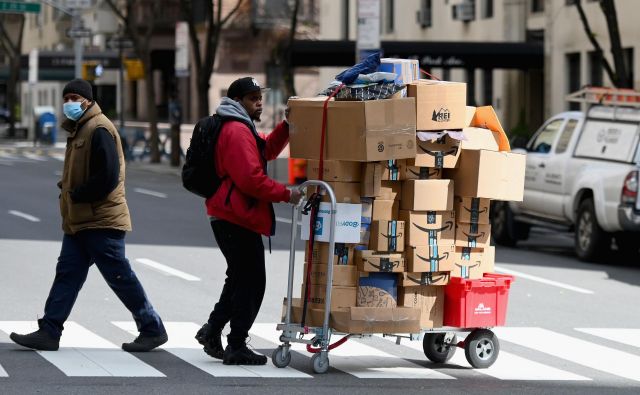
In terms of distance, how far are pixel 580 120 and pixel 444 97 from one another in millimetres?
11184

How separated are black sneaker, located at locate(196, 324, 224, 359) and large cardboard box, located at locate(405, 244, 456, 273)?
140 cm

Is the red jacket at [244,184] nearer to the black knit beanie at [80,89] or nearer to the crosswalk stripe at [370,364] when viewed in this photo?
the crosswalk stripe at [370,364]

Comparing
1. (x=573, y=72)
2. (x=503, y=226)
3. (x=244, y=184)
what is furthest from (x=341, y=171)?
(x=573, y=72)

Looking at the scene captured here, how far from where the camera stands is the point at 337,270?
407 inches

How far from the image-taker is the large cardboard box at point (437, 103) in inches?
414

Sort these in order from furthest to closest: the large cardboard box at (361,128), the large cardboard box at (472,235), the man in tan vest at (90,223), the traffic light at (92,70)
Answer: the traffic light at (92,70)
the man in tan vest at (90,223)
the large cardboard box at (472,235)
the large cardboard box at (361,128)

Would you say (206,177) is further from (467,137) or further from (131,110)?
(131,110)

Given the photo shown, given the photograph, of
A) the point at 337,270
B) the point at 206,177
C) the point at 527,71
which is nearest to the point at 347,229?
the point at 337,270

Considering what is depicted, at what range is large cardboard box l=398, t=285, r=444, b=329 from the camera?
1057 cm

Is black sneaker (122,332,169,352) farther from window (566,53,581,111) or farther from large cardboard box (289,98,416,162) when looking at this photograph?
window (566,53,581,111)

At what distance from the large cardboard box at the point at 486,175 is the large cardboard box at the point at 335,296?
1.05m

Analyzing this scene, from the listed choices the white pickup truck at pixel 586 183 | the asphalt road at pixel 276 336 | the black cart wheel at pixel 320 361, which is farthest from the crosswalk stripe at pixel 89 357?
the white pickup truck at pixel 586 183

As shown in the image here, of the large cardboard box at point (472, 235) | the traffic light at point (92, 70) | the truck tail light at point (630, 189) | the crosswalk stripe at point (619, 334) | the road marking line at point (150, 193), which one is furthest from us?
the traffic light at point (92, 70)

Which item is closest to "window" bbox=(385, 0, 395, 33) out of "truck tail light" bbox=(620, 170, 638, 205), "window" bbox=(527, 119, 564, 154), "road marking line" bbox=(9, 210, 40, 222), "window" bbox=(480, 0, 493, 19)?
"window" bbox=(480, 0, 493, 19)
